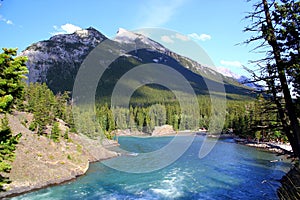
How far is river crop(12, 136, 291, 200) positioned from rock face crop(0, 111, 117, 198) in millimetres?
1691

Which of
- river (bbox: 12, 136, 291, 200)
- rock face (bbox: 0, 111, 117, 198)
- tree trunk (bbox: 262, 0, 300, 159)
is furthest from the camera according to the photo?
rock face (bbox: 0, 111, 117, 198)

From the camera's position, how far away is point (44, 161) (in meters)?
36.9

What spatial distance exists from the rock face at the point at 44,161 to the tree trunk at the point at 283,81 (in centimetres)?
2918

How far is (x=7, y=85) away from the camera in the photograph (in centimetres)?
962

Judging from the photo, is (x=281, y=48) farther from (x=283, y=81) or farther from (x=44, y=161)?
(x=44, y=161)

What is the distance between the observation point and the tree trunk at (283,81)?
9375 mm

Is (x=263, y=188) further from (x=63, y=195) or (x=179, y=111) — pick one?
(x=179, y=111)

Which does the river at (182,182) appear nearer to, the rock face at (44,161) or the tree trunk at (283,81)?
the rock face at (44,161)

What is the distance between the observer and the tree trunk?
30.8 ft

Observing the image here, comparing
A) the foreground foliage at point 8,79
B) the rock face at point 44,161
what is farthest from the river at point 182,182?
the foreground foliage at point 8,79

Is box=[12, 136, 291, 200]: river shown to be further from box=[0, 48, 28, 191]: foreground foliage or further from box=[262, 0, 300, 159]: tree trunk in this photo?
box=[0, 48, 28, 191]: foreground foliage

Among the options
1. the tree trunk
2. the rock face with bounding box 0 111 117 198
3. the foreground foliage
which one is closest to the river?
the rock face with bounding box 0 111 117 198

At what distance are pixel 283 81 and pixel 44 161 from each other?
35.6 meters

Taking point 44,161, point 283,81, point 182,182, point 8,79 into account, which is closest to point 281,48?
point 283,81
